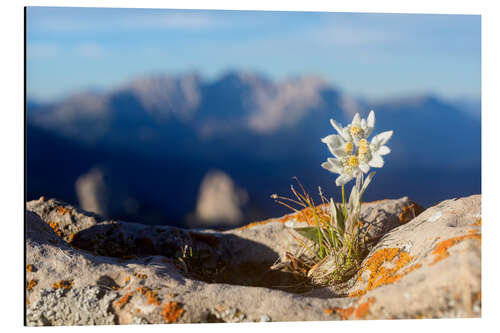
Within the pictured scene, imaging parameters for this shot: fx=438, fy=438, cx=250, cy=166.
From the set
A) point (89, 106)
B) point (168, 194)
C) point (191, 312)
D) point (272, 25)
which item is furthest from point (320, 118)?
point (191, 312)

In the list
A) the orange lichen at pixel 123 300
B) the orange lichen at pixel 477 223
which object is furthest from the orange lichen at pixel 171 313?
the orange lichen at pixel 477 223

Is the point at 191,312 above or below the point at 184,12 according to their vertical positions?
below

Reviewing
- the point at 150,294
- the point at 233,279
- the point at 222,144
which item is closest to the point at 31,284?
the point at 150,294

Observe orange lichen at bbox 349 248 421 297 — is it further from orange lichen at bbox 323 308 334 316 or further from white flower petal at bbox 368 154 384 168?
white flower petal at bbox 368 154 384 168

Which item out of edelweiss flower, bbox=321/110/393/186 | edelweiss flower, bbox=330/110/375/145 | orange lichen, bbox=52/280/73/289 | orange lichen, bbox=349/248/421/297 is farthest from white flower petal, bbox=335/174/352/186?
orange lichen, bbox=52/280/73/289
